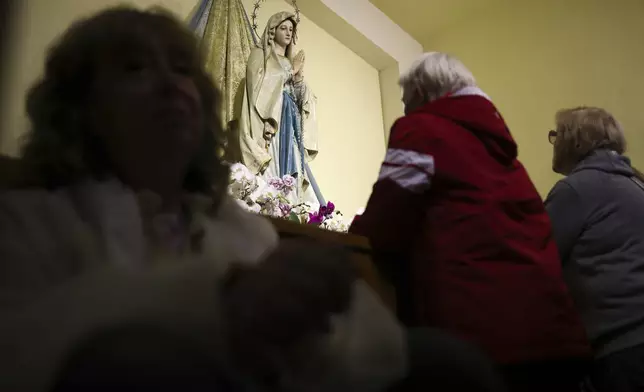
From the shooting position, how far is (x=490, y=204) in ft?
2.04

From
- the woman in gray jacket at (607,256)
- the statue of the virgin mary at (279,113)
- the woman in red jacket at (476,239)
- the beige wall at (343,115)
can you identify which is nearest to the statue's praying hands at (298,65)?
the statue of the virgin mary at (279,113)

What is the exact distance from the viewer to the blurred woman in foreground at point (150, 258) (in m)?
0.18

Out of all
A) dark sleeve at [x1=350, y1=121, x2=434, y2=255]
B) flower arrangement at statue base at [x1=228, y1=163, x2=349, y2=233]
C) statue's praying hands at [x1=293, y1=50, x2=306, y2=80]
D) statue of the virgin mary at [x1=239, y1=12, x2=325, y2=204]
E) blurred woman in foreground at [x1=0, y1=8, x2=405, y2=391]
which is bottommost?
blurred woman in foreground at [x1=0, y1=8, x2=405, y2=391]

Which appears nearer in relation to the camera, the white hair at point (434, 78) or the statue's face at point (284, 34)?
the white hair at point (434, 78)

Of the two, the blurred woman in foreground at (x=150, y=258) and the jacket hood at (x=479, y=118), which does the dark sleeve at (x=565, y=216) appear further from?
the blurred woman in foreground at (x=150, y=258)

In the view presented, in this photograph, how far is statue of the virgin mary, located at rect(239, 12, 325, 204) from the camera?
1522mm

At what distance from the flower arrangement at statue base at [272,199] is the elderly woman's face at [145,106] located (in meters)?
0.62

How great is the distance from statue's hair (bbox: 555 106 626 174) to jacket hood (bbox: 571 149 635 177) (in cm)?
3

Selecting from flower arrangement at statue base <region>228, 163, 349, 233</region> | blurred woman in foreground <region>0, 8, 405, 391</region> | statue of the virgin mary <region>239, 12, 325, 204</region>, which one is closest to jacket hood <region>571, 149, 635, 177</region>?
flower arrangement at statue base <region>228, 163, 349, 233</region>

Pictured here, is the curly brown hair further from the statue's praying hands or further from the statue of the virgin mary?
the statue's praying hands

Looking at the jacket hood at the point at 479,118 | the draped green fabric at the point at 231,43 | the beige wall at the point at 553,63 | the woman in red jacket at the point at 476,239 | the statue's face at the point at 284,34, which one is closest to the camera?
the woman in red jacket at the point at 476,239

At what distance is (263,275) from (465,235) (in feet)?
1.41

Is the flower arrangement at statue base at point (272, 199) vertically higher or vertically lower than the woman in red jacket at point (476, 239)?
higher

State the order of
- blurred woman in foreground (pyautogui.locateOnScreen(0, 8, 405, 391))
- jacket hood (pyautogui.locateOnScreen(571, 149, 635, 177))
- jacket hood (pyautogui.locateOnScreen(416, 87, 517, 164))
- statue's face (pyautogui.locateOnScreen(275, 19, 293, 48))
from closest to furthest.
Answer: blurred woman in foreground (pyautogui.locateOnScreen(0, 8, 405, 391)), jacket hood (pyautogui.locateOnScreen(416, 87, 517, 164)), jacket hood (pyautogui.locateOnScreen(571, 149, 635, 177)), statue's face (pyautogui.locateOnScreen(275, 19, 293, 48))
